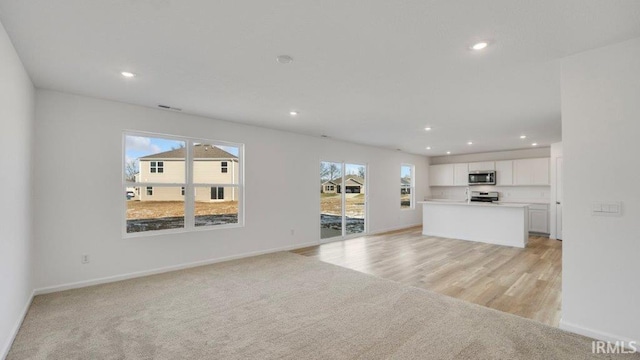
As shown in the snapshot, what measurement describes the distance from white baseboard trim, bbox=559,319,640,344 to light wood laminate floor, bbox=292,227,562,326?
0.59ft

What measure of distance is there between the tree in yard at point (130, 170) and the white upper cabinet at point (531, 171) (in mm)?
9196

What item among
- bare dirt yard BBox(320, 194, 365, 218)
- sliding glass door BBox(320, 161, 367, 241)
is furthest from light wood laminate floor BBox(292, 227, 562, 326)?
bare dirt yard BBox(320, 194, 365, 218)

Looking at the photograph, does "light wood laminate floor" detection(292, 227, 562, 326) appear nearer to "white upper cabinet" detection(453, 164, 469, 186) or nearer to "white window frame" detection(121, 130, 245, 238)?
"white window frame" detection(121, 130, 245, 238)

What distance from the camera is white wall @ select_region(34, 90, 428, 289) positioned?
11.3 ft

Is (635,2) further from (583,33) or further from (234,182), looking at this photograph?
(234,182)

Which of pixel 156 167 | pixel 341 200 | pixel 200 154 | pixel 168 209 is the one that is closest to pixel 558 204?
pixel 341 200

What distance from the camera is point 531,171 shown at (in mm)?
7777

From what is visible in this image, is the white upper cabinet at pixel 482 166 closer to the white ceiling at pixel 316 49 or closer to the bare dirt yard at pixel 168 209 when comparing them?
the white ceiling at pixel 316 49

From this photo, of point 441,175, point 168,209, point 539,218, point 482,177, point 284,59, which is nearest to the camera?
point 284,59

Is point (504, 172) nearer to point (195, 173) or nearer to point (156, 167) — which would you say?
point (195, 173)

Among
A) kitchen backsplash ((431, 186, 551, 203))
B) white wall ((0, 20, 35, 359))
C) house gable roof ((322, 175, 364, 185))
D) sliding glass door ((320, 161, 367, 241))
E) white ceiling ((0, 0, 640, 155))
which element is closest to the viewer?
white ceiling ((0, 0, 640, 155))

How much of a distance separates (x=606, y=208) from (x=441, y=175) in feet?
25.3

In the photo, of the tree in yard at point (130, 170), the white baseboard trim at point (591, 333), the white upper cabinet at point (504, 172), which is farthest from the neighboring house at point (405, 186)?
the tree in yard at point (130, 170)

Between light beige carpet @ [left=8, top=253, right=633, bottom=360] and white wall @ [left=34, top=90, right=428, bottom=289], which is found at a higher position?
white wall @ [left=34, top=90, right=428, bottom=289]
